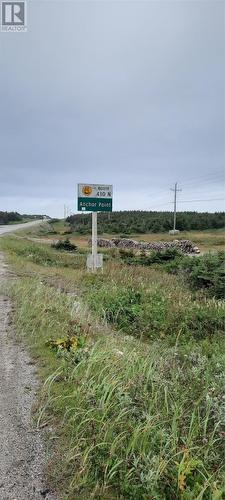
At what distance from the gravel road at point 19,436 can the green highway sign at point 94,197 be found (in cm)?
937

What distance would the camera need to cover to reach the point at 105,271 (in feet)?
43.0

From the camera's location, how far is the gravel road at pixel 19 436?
92.2 inches

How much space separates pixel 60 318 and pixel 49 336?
952 millimetres

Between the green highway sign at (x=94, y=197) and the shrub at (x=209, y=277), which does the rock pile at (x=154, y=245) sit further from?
the shrub at (x=209, y=277)

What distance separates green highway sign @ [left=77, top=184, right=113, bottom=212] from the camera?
44.4 ft

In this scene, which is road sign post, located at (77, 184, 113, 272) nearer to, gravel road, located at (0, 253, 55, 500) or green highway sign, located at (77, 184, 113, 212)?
green highway sign, located at (77, 184, 113, 212)

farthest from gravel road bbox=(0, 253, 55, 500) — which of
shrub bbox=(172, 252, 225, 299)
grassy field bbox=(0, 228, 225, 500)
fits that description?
shrub bbox=(172, 252, 225, 299)

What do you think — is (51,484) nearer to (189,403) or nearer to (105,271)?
(189,403)

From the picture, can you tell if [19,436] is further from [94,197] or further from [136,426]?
[94,197]

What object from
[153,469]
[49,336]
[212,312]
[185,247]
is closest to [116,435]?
[153,469]

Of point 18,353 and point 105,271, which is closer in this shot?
point 18,353

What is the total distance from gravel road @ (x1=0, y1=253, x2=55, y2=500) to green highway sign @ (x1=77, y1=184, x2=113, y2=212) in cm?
937

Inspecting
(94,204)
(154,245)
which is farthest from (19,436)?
(154,245)

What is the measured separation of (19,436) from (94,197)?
11.3 m
